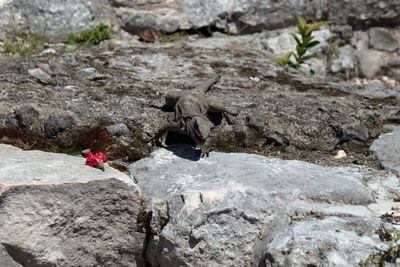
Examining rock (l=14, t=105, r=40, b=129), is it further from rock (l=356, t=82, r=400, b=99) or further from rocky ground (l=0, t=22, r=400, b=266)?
rock (l=356, t=82, r=400, b=99)

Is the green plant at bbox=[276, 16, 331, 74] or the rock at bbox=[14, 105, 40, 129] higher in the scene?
the rock at bbox=[14, 105, 40, 129]

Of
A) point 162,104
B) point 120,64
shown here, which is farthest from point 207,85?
point 120,64

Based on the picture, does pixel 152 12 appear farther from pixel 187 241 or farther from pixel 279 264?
pixel 279 264

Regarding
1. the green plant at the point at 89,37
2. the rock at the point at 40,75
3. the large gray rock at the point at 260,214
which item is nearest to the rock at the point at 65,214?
the large gray rock at the point at 260,214

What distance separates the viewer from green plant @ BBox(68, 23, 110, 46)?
27.9ft

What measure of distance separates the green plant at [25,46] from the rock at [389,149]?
540 cm

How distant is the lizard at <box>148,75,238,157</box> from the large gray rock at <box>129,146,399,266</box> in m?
0.36

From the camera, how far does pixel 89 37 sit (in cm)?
855

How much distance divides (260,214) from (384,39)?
21.3ft

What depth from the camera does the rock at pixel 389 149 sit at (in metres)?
5.07

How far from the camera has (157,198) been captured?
4.44 m

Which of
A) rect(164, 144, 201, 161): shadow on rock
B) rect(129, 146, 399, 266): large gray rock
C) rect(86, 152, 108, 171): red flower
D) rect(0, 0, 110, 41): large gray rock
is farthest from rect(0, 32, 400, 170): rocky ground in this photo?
rect(0, 0, 110, 41): large gray rock

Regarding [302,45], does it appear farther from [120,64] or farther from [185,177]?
[185,177]

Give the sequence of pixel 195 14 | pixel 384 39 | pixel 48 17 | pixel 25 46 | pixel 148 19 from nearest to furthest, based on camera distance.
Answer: pixel 25 46
pixel 48 17
pixel 148 19
pixel 195 14
pixel 384 39
